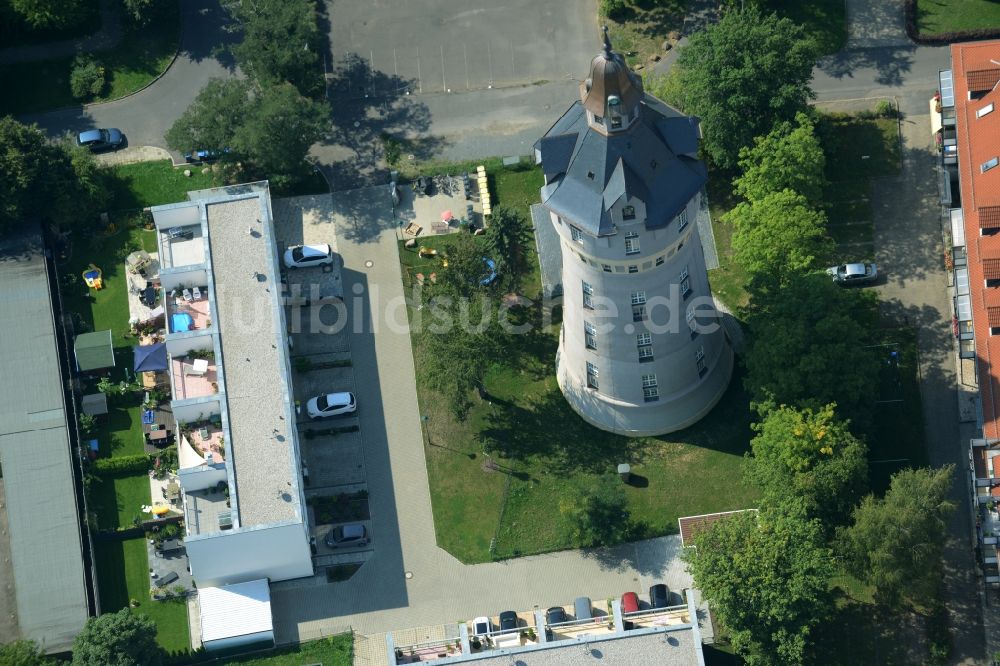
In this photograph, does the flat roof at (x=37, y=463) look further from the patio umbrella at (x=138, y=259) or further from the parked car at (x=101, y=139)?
the parked car at (x=101, y=139)

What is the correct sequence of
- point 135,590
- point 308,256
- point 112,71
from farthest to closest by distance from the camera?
point 112,71 → point 308,256 → point 135,590

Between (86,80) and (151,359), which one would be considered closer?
(151,359)

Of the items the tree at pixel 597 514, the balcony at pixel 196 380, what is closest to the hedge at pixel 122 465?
the balcony at pixel 196 380

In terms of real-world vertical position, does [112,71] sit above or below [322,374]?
above

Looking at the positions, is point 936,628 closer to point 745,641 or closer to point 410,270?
point 745,641

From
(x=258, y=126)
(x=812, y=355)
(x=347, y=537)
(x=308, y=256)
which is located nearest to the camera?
(x=812, y=355)

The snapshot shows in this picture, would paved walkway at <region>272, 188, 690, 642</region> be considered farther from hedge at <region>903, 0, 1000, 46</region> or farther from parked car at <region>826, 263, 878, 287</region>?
hedge at <region>903, 0, 1000, 46</region>

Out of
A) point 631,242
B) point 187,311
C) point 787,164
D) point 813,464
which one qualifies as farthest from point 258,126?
point 813,464

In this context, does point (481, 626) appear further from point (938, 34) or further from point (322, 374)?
point (938, 34)
